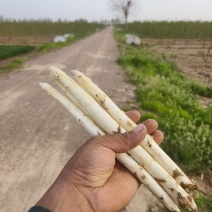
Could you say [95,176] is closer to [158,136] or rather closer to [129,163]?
[129,163]

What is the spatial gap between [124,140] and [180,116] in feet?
12.3

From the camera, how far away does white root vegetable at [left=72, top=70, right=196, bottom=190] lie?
2254mm

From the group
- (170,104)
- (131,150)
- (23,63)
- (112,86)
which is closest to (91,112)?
(131,150)

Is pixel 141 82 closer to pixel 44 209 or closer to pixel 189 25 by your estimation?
pixel 44 209

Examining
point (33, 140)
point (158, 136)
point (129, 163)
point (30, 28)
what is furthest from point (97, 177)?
point (30, 28)

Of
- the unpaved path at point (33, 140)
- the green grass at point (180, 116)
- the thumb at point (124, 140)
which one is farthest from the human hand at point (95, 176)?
the green grass at point (180, 116)

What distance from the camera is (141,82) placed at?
8680mm

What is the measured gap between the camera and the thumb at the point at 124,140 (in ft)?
7.02

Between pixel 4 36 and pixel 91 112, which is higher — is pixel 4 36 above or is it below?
below

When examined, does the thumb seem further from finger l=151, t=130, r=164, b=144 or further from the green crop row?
the green crop row

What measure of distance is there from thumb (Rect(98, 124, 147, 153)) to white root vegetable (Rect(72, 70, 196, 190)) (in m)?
0.14

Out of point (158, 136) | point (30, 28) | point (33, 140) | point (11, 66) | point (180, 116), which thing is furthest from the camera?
point (30, 28)

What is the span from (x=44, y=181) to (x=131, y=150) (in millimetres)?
1944

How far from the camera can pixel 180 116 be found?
5.68m
